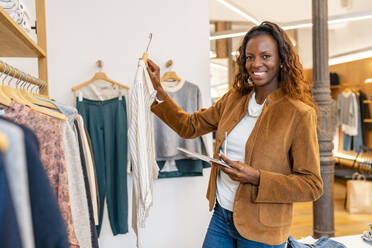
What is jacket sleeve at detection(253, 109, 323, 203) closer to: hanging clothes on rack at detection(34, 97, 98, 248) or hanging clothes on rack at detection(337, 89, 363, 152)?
hanging clothes on rack at detection(34, 97, 98, 248)

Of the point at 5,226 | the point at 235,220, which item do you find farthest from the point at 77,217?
the point at 5,226

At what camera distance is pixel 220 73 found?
42.4ft

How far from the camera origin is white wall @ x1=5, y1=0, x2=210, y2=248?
7.86ft

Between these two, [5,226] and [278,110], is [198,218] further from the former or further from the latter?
[5,226]

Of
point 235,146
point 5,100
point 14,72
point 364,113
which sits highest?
point 14,72

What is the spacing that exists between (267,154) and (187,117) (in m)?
0.55

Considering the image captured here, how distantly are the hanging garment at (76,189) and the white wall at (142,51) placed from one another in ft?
4.01

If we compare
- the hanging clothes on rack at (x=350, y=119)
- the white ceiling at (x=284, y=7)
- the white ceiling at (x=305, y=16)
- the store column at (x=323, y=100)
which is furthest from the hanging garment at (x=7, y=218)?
the hanging clothes on rack at (x=350, y=119)

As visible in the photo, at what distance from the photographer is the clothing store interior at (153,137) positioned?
107cm

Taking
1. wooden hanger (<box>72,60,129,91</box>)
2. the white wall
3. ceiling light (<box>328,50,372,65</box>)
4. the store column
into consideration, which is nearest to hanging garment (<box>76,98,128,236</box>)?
wooden hanger (<box>72,60,129,91</box>)

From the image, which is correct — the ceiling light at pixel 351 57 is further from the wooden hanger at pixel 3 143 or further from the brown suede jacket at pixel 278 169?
the wooden hanger at pixel 3 143

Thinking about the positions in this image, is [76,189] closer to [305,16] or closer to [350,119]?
[305,16]

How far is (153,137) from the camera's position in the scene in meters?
2.01

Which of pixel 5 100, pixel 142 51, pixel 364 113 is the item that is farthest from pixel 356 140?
pixel 5 100
